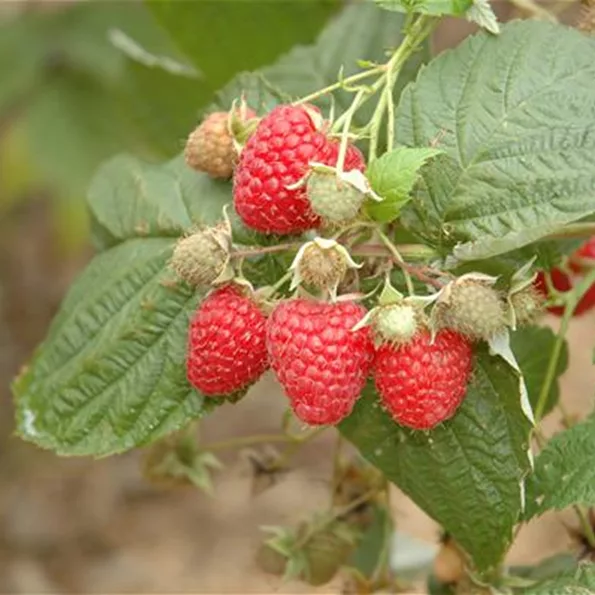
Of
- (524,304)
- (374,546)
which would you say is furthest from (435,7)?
(374,546)

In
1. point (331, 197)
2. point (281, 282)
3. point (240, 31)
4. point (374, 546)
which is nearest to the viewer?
point (331, 197)

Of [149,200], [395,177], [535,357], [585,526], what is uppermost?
[395,177]

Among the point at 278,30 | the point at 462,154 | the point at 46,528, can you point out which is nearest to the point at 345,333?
the point at 462,154

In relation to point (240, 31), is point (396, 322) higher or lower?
higher

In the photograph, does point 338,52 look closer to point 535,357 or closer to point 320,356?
point 535,357

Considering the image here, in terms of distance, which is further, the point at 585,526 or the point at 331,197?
the point at 585,526

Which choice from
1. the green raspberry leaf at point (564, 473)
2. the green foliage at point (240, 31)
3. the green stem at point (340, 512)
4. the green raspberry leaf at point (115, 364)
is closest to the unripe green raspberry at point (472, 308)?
the green raspberry leaf at point (564, 473)

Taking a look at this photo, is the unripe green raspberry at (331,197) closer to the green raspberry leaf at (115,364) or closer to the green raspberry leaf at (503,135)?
the green raspberry leaf at (503,135)
